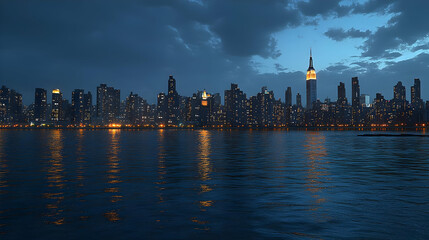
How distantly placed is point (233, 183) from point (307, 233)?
1315 cm

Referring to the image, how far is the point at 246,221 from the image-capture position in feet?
48.6

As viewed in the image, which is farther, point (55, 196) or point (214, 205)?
point (55, 196)

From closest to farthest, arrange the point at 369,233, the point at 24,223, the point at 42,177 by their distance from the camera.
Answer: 1. the point at 369,233
2. the point at 24,223
3. the point at 42,177

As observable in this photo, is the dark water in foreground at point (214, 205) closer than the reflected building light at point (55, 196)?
Yes

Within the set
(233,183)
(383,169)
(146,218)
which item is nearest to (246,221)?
(146,218)

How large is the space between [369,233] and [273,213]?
4497mm

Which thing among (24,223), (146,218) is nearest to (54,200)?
(24,223)

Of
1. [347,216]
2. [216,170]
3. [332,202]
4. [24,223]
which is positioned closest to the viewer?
[24,223]

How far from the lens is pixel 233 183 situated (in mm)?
25875

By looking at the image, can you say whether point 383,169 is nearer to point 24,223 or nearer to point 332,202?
point 332,202

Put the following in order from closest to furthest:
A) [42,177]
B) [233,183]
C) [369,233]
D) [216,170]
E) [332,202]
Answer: [369,233], [332,202], [233,183], [42,177], [216,170]

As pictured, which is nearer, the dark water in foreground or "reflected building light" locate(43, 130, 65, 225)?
the dark water in foreground

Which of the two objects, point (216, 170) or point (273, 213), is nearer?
point (273, 213)

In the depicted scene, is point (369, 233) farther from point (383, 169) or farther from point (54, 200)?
point (383, 169)
